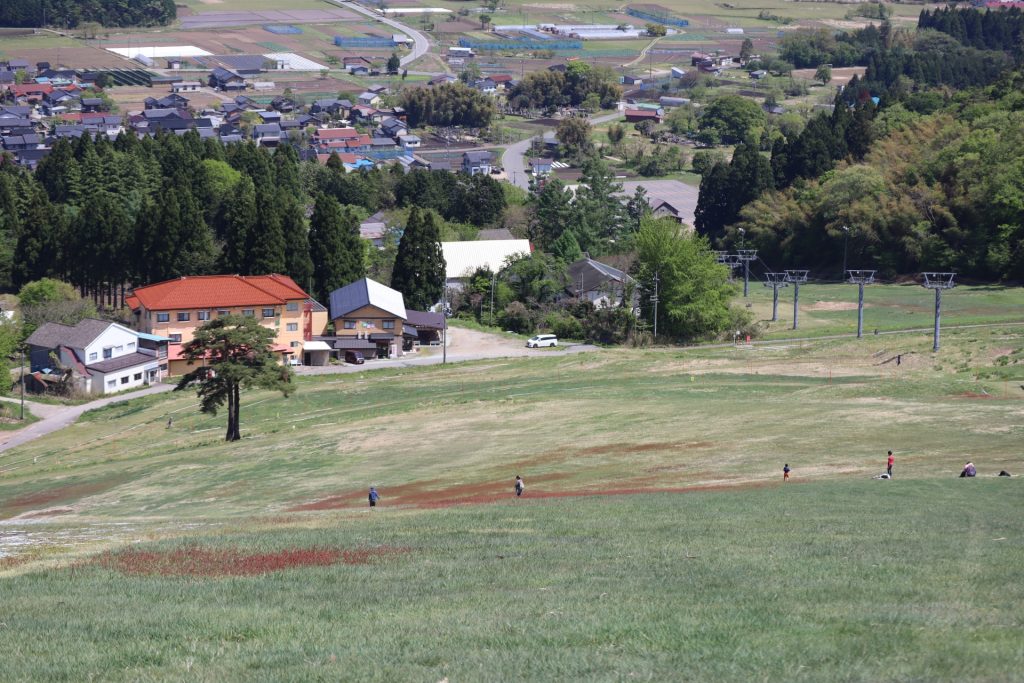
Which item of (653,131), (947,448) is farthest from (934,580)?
(653,131)

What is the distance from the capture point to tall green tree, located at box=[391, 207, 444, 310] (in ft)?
280

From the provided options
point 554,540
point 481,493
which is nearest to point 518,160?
point 481,493

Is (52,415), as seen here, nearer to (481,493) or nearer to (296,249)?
(296,249)

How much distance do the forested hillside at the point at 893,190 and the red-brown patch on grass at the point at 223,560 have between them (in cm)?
7320

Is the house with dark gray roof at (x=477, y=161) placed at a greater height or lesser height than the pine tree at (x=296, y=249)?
greater

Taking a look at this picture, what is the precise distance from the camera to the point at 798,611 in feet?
60.8

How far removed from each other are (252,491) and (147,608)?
775 inches

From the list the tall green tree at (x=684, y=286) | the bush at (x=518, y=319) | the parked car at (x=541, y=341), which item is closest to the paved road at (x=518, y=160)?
the bush at (x=518, y=319)

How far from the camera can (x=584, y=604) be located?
64.5 ft

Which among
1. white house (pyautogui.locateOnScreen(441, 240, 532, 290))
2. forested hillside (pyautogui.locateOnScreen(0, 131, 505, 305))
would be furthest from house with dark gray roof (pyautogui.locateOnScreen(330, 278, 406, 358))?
white house (pyautogui.locateOnScreen(441, 240, 532, 290))

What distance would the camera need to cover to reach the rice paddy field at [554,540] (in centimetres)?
1702

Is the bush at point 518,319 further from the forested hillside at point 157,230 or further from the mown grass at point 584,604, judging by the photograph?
the mown grass at point 584,604

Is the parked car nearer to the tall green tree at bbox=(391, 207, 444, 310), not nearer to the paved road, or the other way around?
the tall green tree at bbox=(391, 207, 444, 310)

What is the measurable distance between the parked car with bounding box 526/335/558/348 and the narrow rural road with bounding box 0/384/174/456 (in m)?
21.1
